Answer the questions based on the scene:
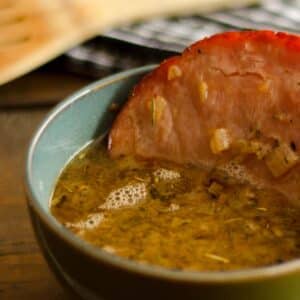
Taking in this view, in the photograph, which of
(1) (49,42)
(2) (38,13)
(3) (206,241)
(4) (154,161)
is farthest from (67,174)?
(2) (38,13)

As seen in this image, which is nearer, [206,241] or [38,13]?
[206,241]

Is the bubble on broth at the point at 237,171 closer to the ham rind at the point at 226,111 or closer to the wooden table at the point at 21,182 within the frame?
the ham rind at the point at 226,111

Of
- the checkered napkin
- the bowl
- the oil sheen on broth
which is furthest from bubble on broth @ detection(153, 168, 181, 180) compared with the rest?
the checkered napkin

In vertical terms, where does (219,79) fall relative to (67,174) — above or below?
above

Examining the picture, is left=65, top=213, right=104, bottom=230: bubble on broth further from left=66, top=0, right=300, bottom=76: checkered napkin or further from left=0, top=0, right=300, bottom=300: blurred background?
left=66, top=0, right=300, bottom=76: checkered napkin

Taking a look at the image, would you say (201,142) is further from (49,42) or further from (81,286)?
(49,42)

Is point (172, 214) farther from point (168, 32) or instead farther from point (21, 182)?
point (168, 32)
